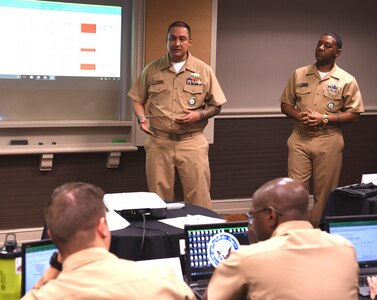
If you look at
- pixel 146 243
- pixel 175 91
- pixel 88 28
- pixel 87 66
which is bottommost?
pixel 146 243

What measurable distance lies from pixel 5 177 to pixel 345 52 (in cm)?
350

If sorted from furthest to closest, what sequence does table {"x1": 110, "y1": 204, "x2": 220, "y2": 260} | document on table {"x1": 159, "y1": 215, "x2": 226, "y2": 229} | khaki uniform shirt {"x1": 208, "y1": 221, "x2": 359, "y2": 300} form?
1. document on table {"x1": 159, "y1": 215, "x2": 226, "y2": 229}
2. table {"x1": 110, "y1": 204, "x2": 220, "y2": 260}
3. khaki uniform shirt {"x1": 208, "y1": 221, "x2": 359, "y2": 300}

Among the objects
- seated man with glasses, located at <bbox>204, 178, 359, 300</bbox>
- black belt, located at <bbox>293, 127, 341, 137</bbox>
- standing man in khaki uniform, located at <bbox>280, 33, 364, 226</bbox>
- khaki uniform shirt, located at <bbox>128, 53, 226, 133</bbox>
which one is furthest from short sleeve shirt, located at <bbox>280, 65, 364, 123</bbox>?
seated man with glasses, located at <bbox>204, 178, 359, 300</bbox>

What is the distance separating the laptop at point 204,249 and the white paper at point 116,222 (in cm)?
56

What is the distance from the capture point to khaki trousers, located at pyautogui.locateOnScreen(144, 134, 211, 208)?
484 centimetres

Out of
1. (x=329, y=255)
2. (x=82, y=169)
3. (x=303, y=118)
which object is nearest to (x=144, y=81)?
(x=82, y=169)

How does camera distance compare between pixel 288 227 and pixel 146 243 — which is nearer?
pixel 288 227

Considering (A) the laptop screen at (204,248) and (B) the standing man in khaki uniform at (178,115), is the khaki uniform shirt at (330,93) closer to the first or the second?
(B) the standing man in khaki uniform at (178,115)

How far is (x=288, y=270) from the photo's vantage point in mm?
2045

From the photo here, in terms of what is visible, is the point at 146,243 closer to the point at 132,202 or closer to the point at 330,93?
the point at 132,202

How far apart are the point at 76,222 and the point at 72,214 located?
24 millimetres

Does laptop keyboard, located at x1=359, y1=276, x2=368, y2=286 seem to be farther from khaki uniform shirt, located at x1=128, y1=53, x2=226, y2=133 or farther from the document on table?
khaki uniform shirt, located at x1=128, y1=53, x2=226, y2=133

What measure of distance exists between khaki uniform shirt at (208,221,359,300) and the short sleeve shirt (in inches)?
124

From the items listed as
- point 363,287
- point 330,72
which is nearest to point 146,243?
point 363,287
